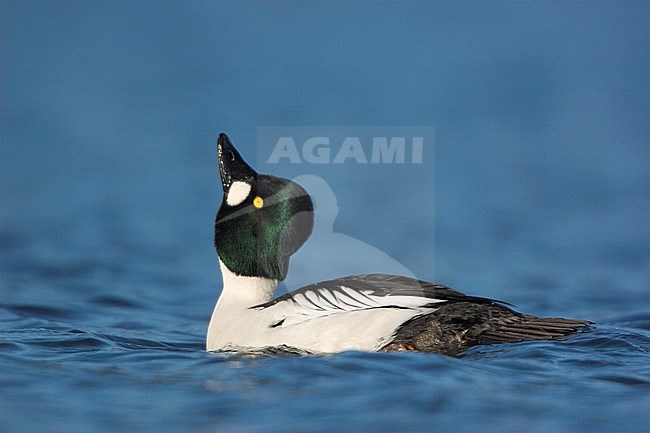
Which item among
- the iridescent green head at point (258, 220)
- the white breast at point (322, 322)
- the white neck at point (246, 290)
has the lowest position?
the white breast at point (322, 322)

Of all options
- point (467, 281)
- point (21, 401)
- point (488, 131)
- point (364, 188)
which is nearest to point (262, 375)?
point (21, 401)

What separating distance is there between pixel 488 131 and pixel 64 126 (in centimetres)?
635

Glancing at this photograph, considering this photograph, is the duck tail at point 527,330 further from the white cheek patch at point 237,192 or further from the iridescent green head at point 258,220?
the white cheek patch at point 237,192

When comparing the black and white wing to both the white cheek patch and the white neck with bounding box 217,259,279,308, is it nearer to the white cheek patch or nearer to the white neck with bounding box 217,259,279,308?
the white neck with bounding box 217,259,279,308

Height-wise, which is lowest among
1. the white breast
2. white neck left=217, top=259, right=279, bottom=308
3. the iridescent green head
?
the white breast

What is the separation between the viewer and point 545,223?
43.3ft

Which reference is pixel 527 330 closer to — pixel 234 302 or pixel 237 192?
pixel 234 302

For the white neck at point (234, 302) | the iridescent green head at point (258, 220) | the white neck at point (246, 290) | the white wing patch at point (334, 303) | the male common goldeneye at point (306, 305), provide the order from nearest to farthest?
the male common goldeneye at point (306, 305)
the white wing patch at point (334, 303)
the white neck at point (234, 302)
the iridescent green head at point (258, 220)
the white neck at point (246, 290)

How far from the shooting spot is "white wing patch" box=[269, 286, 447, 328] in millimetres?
7129

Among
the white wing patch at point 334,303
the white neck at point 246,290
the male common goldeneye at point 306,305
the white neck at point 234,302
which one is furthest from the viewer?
the white neck at point 246,290

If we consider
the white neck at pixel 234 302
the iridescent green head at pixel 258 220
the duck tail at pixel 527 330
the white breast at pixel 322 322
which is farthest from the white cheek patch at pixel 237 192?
the duck tail at pixel 527 330

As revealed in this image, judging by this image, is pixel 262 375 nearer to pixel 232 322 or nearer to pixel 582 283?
pixel 232 322

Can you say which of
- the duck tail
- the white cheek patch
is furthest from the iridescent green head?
the duck tail

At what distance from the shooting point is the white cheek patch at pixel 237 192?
7773 millimetres
